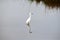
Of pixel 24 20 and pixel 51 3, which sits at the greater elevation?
pixel 51 3

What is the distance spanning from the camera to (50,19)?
1.09 m

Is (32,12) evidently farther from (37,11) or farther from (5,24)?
(5,24)

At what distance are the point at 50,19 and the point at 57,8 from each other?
0.19 metres

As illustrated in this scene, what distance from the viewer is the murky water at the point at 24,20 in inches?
42.4

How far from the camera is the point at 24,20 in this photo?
1.08m

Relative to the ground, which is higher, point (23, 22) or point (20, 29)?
point (23, 22)

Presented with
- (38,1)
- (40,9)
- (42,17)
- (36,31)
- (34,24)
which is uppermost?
(38,1)

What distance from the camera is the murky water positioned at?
1076 mm

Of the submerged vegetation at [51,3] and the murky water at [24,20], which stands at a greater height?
the submerged vegetation at [51,3]

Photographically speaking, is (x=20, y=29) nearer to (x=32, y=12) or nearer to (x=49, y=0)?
(x=32, y=12)

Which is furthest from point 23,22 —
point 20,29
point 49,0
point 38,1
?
point 49,0

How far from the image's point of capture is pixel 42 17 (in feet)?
3.54

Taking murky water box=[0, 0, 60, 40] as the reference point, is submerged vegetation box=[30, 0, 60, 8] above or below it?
above

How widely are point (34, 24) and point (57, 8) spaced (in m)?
0.41
